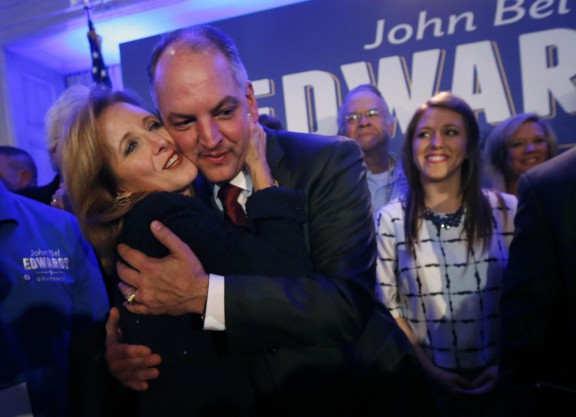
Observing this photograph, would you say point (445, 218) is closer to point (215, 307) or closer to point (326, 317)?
point (326, 317)

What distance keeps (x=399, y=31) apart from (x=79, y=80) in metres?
4.76

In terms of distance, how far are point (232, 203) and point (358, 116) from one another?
1938mm

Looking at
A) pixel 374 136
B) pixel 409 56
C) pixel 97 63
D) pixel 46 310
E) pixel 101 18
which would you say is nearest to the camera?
pixel 46 310

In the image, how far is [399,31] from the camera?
13.8 feet

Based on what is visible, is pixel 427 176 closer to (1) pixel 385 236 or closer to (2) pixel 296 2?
(1) pixel 385 236

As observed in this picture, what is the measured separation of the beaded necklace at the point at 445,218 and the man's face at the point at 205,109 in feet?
3.92

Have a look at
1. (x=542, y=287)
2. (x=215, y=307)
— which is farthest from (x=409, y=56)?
(x=215, y=307)

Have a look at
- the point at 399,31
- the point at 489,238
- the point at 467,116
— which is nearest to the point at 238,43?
the point at 399,31

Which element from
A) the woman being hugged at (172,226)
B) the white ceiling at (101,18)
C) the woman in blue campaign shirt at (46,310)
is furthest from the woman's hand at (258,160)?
the white ceiling at (101,18)

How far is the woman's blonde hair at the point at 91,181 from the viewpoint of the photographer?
1.34m

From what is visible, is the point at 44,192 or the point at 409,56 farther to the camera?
the point at 409,56

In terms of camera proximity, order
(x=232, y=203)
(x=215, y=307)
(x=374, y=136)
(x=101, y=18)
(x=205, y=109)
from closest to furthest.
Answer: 1. (x=215, y=307)
2. (x=205, y=109)
3. (x=232, y=203)
4. (x=374, y=136)
5. (x=101, y=18)

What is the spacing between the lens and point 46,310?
61.5 inches

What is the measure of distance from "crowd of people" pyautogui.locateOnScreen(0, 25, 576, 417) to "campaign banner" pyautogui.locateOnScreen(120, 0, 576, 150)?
2.85 meters
